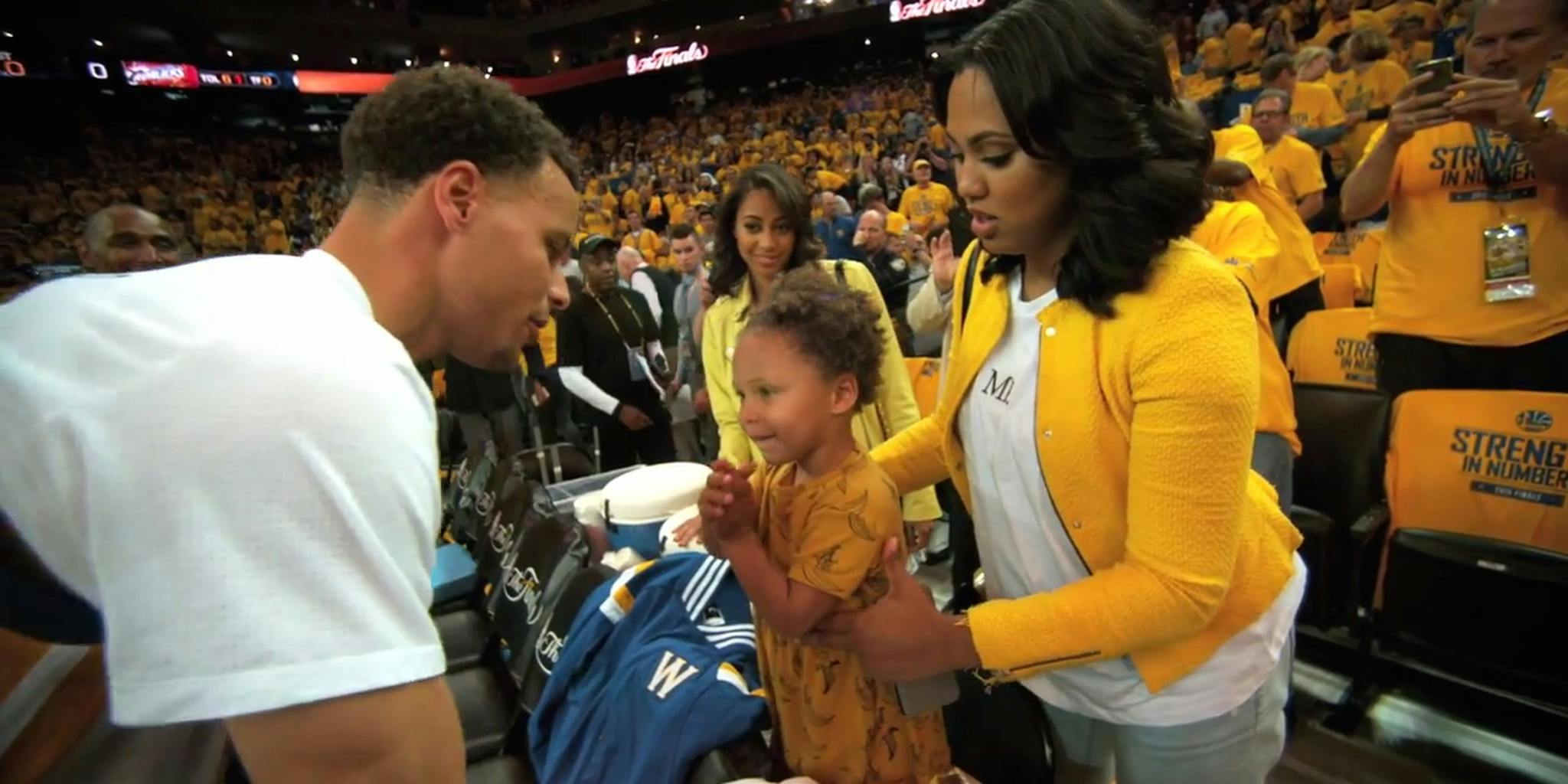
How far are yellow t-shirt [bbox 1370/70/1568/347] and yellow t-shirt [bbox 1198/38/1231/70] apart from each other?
1051 centimetres

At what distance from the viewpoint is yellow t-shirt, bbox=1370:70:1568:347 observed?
7.50 feet

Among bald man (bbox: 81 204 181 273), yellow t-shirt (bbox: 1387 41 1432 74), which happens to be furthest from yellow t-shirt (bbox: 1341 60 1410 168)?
bald man (bbox: 81 204 181 273)

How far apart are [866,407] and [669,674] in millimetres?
1002

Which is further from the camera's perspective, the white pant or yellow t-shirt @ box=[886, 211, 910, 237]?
yellow t-shirt @ box=[886, 211, 910, 237]

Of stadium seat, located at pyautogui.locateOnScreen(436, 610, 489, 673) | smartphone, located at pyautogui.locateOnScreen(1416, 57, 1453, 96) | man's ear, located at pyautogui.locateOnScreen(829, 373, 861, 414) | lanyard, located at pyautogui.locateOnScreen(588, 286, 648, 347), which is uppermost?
smartphone, located at pyautogui.locateOnScreen(1416, 57, 1453, 96)

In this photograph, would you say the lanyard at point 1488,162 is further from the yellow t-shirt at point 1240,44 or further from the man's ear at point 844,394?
the yellow t-shirt at point 1240,44

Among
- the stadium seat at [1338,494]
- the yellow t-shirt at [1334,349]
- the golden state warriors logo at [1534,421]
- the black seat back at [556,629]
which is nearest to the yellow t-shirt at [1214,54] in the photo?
the yellow t-shirt at [1334,349]

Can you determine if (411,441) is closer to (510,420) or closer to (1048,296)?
(1048,296)

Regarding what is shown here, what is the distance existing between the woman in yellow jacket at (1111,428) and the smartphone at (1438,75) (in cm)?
168

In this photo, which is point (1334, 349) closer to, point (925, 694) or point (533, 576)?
point (925, 694)

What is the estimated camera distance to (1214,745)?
3.59 feet

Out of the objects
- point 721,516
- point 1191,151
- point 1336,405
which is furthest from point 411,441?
point 1336,405

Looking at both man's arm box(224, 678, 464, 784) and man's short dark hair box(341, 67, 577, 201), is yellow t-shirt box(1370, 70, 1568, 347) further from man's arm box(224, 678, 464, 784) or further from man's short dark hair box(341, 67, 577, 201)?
man's arm box(224, 678, 464, 784)

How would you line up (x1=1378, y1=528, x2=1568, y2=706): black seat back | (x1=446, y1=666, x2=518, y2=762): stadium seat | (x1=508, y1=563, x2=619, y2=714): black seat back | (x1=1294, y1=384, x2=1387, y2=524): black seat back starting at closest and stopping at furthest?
(x1=508, y1=563, x2=619, y2=714): black seat back
(x1=1378, y1=528, x2=1568, y2=706): black seat back
(x1=446, y1=666, x2=518, y2=762): stadium seat
(x1=1294, y1=384, x2=1387, y2=524): black seat back
